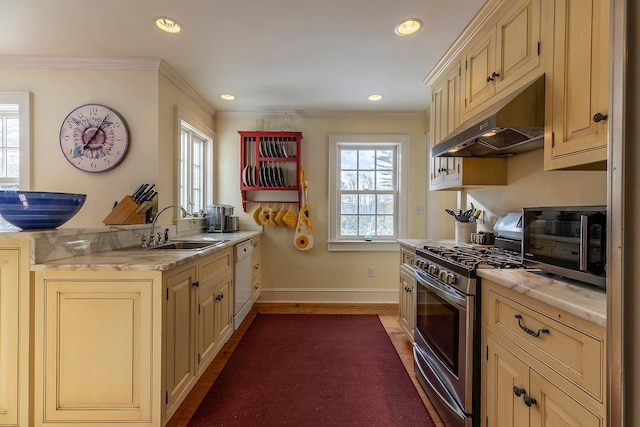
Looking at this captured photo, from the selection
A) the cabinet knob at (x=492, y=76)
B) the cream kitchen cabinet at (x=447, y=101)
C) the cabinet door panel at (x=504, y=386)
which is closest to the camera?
the cabinet door panel at (x=504, y=386)

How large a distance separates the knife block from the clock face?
0.43 metres

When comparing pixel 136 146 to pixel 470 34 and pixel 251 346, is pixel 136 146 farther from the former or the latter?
pixel 470 34

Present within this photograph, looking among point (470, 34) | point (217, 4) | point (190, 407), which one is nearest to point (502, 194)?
point (470, 34)

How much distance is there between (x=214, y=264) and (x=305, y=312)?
1566 mm

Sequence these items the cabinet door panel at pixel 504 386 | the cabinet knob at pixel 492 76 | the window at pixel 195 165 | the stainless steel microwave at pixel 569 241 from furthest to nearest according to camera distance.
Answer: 1. the window at pixel 195 165
2. the cabinet knob at pixel 492 76
3. the cabinet door panel at pixel 504 386
4. the stainless steel microwave at pixel 569 241

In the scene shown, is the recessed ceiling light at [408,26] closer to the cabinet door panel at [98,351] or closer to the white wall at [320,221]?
the white wall at [320,221]

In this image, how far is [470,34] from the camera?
1.95 m

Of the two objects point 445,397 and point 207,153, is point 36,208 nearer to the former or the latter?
point 207,153

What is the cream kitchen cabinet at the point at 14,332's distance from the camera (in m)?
1.41

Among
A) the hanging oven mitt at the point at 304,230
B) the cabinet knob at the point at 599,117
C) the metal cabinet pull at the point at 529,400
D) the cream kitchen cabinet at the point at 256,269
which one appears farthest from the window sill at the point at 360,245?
the cabinet knob at the point at 599,117

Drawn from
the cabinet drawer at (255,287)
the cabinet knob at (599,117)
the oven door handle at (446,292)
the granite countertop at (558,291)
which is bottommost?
the cabinet drawer at (255,287)

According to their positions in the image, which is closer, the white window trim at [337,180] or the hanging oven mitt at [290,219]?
the hanging oven mitt at [290,219]

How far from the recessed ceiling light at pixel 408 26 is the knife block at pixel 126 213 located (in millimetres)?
2307

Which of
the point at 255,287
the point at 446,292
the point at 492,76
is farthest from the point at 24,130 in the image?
the point at 492,76
